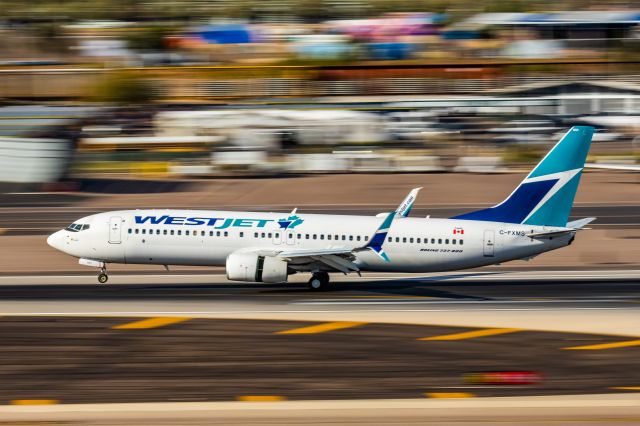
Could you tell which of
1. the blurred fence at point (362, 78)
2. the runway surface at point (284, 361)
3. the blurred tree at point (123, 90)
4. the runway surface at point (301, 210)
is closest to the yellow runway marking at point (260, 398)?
the runway surface at point (284, 361)

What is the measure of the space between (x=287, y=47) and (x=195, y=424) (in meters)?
120

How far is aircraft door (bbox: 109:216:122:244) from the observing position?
42062 millimetres

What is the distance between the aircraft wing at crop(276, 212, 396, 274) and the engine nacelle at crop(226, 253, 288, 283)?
1.58 feet

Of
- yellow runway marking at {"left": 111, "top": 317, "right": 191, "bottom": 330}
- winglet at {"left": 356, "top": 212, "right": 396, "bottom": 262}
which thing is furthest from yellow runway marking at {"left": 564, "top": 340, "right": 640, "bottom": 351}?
yellow runway marking at {"left": 111, "top": 317, "right": 191, "bottom": 330}

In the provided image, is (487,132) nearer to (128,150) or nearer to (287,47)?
(128,150)

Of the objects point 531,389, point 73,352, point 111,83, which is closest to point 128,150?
point 111,83

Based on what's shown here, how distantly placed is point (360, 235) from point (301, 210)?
2691cm

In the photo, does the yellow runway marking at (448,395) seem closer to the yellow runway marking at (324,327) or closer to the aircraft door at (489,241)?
the yellow runway marking at (324,327)

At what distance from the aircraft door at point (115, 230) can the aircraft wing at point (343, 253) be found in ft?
23.0

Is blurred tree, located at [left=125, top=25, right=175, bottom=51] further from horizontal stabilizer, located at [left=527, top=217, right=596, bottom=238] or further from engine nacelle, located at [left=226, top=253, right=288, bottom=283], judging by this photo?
horizontal stabilizer, located at [left=527, top=217, right=596, bottom=238]

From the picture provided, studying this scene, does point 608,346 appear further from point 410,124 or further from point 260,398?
point 410,124

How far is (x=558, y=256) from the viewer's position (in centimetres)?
5247

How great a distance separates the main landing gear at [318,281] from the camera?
41.9 meters

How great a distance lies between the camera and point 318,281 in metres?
42.0
